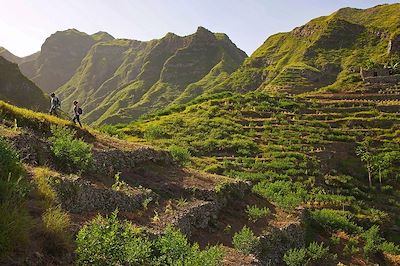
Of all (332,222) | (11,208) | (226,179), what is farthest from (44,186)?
(332,222)

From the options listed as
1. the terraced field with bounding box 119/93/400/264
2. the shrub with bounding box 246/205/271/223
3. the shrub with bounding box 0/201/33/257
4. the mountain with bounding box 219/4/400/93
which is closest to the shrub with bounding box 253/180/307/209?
the terraced field with bounding box 119/93/400/264

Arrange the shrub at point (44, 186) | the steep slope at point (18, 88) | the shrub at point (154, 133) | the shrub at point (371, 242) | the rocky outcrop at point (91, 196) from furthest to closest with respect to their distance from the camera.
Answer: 1. the steep slope at point (18, 88)
2. the shrub at point (154, 133)
3. the shrub at point (371, 242)
4. the rocky outcrop at point (91, 196)
5. the shrub at point (44, 186)

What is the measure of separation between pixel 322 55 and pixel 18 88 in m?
83.2

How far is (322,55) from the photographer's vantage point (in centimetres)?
10638

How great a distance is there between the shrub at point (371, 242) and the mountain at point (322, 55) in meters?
46.3

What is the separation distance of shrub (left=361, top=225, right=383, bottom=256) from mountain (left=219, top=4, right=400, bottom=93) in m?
46.3

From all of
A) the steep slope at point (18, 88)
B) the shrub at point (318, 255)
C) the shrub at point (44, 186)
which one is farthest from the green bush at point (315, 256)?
the steep slope at point (18, 88)

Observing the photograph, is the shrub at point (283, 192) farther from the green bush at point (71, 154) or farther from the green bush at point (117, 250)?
the green bush at point (117, 250)

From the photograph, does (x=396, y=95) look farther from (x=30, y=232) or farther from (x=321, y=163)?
(x=30, y=232)

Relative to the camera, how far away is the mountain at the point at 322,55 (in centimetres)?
8900

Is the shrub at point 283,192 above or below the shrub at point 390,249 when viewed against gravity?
above

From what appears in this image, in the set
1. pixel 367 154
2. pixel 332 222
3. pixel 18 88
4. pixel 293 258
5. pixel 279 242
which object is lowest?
pixel 332 222

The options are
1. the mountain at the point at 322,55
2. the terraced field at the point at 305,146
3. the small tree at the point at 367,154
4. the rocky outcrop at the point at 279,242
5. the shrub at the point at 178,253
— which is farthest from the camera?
the mountain at the point at 322,55

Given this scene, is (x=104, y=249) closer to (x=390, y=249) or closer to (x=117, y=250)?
(x=117, y=250)
